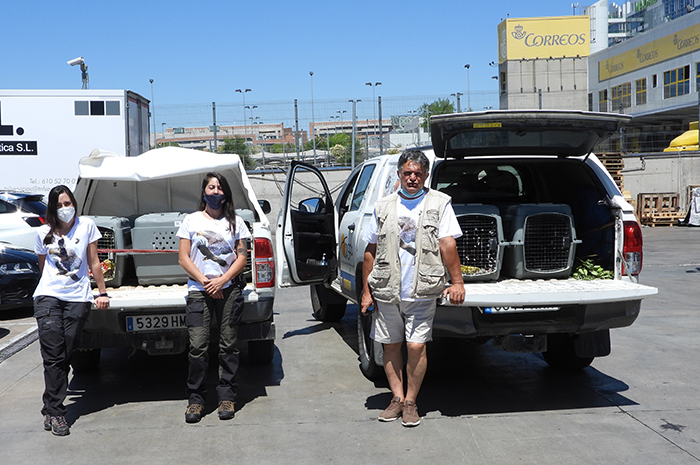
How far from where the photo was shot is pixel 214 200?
5.23 m

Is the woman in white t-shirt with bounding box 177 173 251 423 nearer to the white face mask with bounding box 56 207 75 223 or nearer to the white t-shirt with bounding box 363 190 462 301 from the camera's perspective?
the white face mask with bounding box 56 207 75 223

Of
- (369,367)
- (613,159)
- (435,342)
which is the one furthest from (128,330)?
(613,159)

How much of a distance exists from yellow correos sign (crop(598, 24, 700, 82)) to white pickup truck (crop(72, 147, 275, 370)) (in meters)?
43.4

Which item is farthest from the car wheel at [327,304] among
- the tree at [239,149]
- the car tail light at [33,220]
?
the tree at [239,149]

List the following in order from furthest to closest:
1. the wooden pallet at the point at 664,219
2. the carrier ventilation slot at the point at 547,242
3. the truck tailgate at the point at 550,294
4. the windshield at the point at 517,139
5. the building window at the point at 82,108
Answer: the wooden pallet at the point at 664,219 → the building window at the point at 82,108 → the carrier ventilation slot at the point at 547,242 → the windshield at the point at 517,139 → the truck tailgate at the point at 550,294

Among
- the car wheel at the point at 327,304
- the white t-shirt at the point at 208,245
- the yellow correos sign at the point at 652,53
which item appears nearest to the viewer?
the white t-shirt at the point at 208,245

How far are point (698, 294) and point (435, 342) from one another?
509 centimetres

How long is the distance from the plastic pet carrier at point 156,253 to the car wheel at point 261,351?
100 cm

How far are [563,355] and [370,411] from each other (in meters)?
2.15

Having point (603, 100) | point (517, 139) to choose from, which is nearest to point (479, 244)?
point (517, 139)

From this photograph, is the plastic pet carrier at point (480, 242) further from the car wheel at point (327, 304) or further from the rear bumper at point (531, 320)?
the car wheel at point (327, 304)

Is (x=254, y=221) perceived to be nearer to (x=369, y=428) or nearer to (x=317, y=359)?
(x=317, y=359)

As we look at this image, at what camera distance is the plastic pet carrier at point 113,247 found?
6102mm

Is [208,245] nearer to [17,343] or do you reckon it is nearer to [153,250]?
[153,250]
